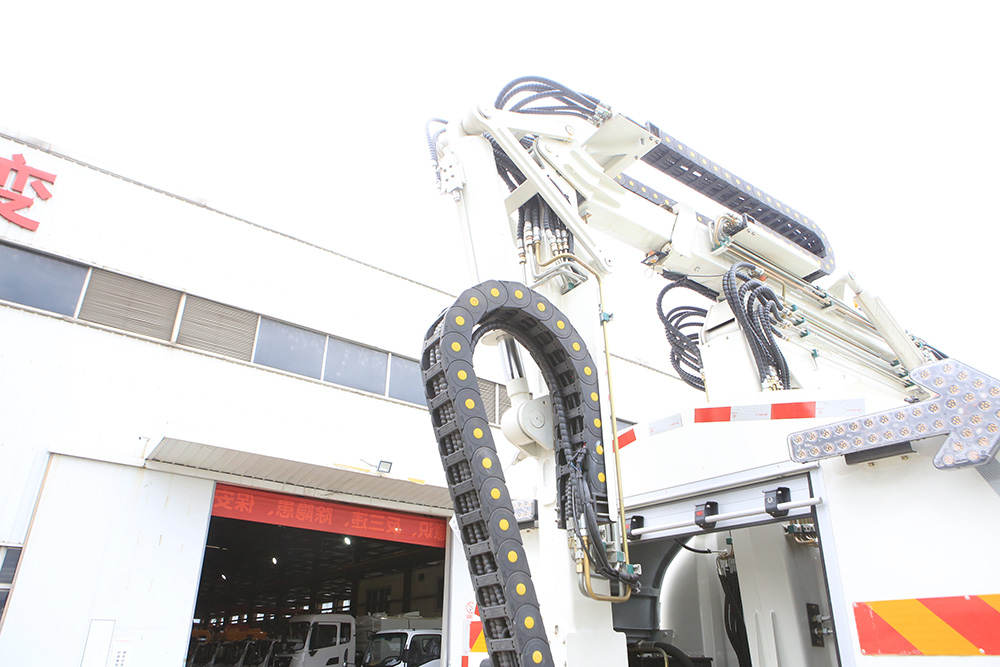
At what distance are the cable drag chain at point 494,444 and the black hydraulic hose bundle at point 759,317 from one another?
2319 millimetres

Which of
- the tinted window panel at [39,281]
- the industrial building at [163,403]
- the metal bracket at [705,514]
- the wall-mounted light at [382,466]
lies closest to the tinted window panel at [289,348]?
the industrial building at [163,403]

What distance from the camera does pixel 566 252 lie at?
164 inches

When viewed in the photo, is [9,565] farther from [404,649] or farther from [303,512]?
[404,649]

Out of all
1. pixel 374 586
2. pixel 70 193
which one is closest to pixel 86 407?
pixel 70 193

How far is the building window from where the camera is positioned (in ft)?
22.5

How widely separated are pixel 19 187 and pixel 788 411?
9.38 meters

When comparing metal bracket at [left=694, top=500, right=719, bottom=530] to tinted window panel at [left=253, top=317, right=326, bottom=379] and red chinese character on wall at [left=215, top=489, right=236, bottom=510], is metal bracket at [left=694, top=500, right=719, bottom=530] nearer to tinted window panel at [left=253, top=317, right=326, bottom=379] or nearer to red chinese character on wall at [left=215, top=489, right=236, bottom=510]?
red chinese character on wall at [left=215, top=489, right=236, bottom=510]

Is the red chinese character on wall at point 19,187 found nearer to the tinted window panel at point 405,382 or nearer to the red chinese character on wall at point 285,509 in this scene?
the red chinese character on wall at point 285,509

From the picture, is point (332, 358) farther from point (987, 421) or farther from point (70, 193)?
point (987, 421)

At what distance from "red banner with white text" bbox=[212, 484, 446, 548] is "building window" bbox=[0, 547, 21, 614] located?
7.23ft

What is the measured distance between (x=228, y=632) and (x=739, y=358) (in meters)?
16.6

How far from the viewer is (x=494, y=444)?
2910mm

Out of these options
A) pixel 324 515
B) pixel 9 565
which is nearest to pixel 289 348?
pixel 324 515

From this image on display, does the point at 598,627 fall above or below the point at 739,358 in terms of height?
below
